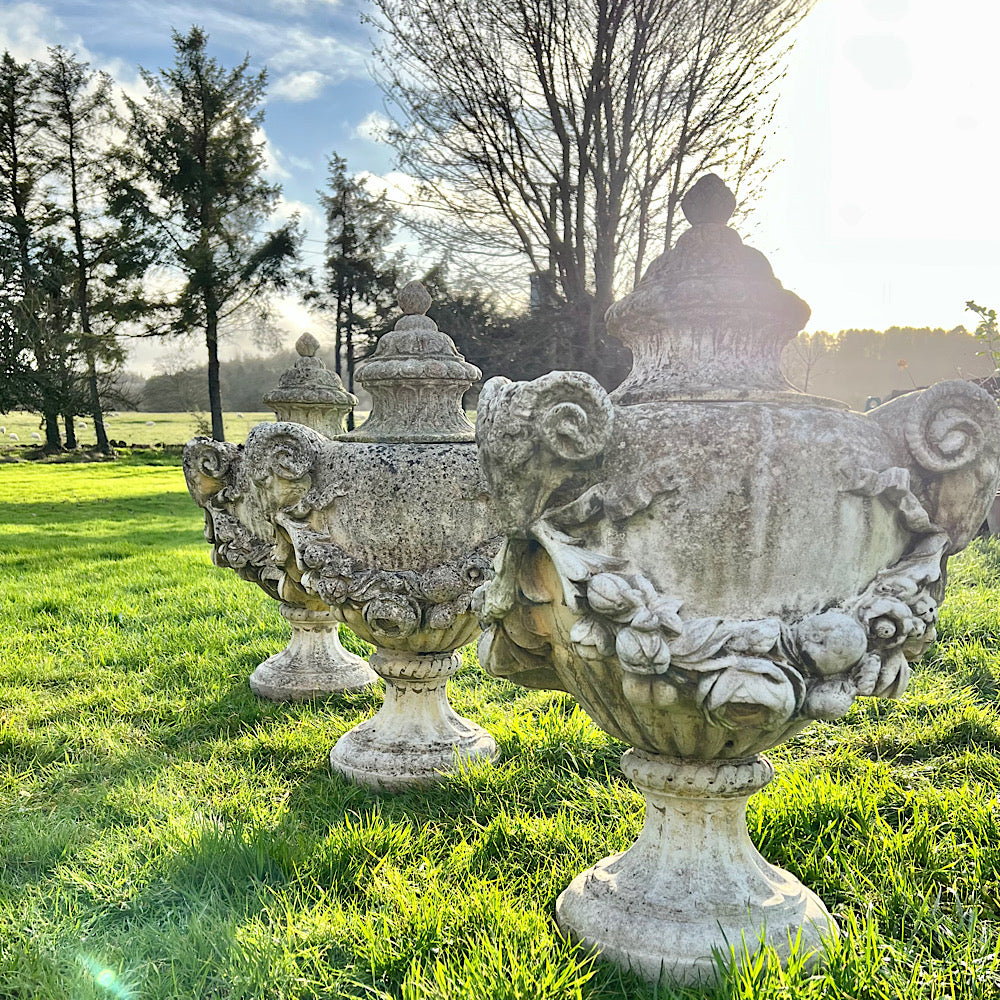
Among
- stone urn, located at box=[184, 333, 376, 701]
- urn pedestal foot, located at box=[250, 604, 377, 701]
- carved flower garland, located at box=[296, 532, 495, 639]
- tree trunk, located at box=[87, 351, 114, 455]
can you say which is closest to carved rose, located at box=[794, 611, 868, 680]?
carved flower garland, located at box=[296, 532, 495, 639]

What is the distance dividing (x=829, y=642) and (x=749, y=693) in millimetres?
206

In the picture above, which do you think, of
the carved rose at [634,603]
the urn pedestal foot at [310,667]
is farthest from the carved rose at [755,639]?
the urn pedestal foot at [310,667]

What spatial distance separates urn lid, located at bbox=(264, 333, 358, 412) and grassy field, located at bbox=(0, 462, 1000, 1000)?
163cm

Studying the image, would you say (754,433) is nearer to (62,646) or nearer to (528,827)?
(528,827)

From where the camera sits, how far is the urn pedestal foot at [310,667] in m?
4.46

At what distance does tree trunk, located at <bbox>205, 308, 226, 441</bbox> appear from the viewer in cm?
1845

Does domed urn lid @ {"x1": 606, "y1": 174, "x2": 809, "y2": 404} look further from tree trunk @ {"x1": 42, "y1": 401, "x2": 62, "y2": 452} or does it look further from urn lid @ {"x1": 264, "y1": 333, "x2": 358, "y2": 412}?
tree trunk @ {"x1": 42, "y1": 401, "x2": 62, "y2": 452}

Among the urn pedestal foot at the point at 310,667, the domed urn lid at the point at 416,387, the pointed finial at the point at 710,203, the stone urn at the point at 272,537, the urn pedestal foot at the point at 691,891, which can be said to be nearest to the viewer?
the urn pedestal foot at the point at 691,891

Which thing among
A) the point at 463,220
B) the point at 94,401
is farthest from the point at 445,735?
the point at 94,401

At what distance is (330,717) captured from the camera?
13.5ft

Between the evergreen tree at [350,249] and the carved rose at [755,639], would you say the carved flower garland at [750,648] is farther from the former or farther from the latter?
the evergreen tree at [350,249]

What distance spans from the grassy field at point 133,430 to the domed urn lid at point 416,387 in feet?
60.6

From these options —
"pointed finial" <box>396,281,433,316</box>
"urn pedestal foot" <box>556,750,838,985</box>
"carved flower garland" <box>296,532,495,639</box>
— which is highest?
"pointed finial" <box>396,281,433,316</box>

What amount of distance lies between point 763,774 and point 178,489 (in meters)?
16.0
